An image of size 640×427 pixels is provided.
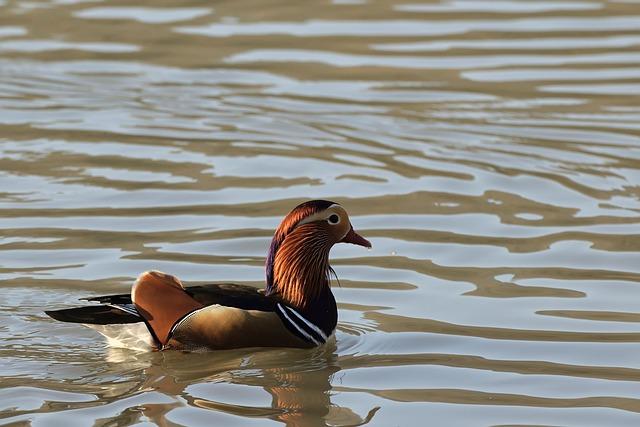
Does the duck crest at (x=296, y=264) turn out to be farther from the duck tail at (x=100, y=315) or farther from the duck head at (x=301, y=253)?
the duck tail at (x=100, y=315)

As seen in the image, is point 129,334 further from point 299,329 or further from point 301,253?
point 301,253

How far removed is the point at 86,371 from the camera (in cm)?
839

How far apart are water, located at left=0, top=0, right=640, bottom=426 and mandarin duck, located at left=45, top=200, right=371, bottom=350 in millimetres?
106

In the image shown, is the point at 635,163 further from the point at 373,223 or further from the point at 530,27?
the point at 530,27

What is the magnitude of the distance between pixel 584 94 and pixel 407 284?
5.16 m

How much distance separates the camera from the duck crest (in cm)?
916

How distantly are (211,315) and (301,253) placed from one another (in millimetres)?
767

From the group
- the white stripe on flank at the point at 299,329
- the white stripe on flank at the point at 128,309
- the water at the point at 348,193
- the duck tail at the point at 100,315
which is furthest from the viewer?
the white stripe on flank at the point at 299,329

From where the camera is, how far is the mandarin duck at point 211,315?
341 inches

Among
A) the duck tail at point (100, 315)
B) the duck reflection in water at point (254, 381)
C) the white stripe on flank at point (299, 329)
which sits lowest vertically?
the duck reflection in water at point (254, 381)

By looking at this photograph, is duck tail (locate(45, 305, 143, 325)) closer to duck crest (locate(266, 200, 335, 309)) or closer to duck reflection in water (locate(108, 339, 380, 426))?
duck reflection in water (locate(108, 339, 380, 426))

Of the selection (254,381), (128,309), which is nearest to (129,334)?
(128,309)

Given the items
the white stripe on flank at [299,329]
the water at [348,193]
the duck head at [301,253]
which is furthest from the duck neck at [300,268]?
the water at [348,193]

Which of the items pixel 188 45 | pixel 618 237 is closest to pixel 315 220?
pixel 618 237
